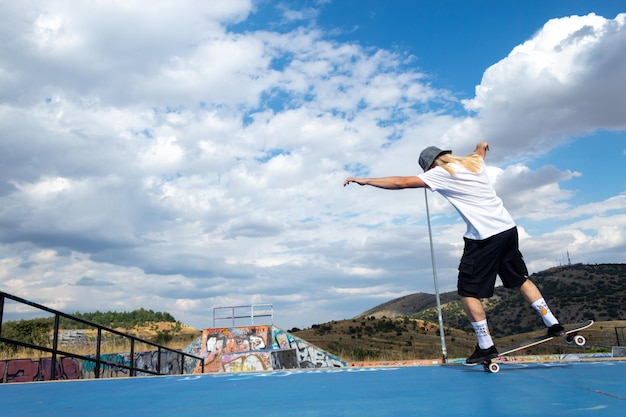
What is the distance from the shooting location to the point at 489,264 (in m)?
4.50

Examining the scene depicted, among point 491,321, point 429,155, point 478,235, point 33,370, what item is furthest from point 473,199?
point 491,321

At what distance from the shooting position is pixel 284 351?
24.6 meters

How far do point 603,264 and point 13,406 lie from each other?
105315 millimetres

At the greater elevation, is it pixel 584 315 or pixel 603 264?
pixel 603 264

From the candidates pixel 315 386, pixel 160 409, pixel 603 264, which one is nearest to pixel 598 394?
pixel 315 386

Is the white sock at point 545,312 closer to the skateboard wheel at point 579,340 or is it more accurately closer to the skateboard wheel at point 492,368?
the skateboard wheel at point 579,340

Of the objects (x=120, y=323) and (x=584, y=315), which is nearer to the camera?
(x=120, y=323)

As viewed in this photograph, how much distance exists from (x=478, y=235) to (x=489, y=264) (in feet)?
0.88

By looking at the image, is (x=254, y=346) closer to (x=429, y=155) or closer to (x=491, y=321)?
(x=429, y=155)

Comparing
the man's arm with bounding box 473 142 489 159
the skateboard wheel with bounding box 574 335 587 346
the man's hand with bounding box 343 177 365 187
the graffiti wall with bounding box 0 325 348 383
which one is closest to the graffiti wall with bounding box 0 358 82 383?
the graffiti wall with bounding box 0 325 348 383

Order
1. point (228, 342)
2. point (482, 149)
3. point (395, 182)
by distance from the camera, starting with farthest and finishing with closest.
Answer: point (228, 342)
point (482, 149)
point (395, 182)

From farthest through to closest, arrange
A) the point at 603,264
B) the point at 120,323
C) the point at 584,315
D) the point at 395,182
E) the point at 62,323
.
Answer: the point at 603,264 → the point at 584,315 → the point at 120,323 → the point at 62,323 → the point at 395,182

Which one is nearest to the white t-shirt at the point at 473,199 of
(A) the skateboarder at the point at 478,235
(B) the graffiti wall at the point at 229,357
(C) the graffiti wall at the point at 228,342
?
(A) the skateboarder at the point at 478,235

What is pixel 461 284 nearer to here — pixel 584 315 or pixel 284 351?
pixel 284 351
